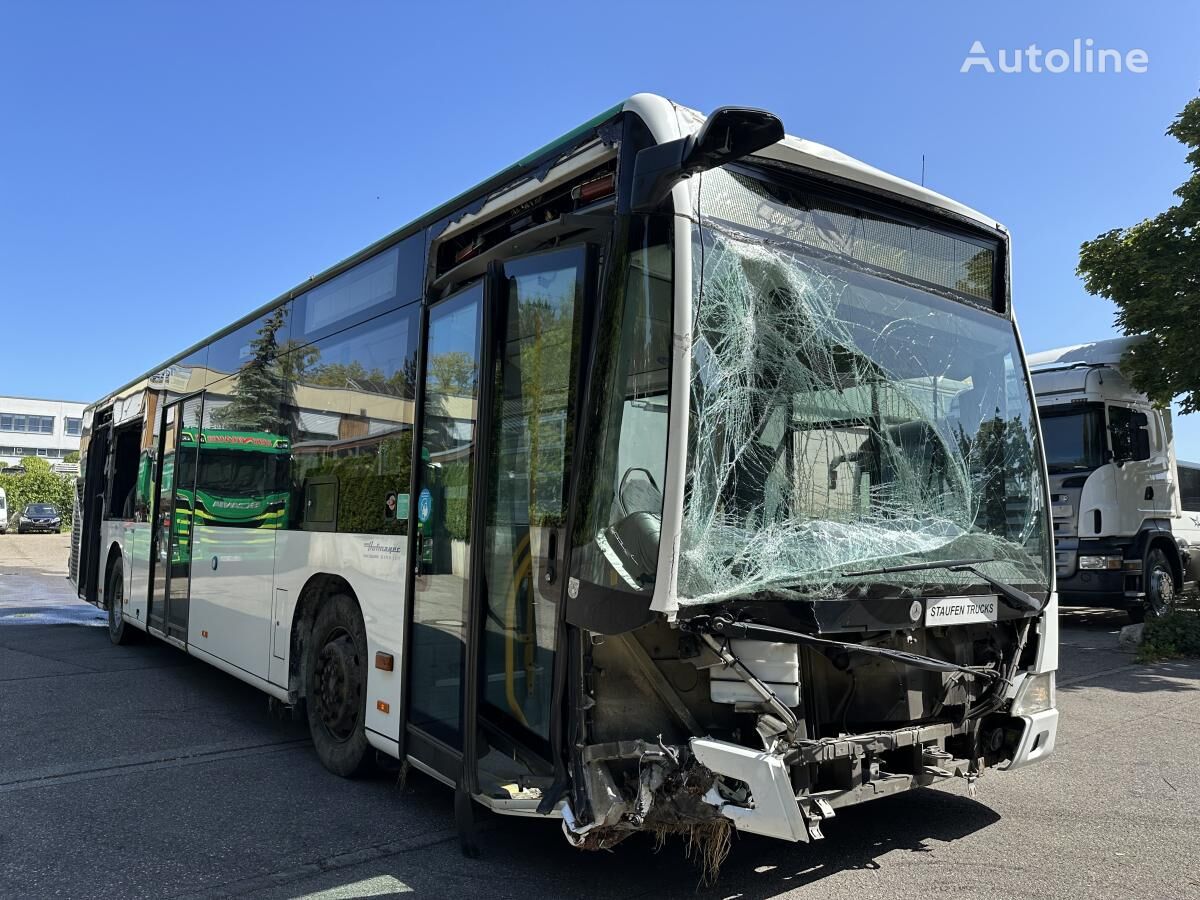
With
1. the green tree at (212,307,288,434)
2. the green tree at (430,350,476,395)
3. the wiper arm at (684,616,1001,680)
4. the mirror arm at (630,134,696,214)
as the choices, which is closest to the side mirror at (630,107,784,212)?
the mirror arm at (630,134,696,214)

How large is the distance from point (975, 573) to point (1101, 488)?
9788 millimetres

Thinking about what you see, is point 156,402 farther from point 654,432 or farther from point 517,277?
point 654,432

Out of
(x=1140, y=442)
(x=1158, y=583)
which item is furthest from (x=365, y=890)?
(x=1158, y=583)

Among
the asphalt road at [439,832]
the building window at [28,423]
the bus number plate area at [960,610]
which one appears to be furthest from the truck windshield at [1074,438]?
the building window at [28,423]

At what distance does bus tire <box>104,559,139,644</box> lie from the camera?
10.8 meters

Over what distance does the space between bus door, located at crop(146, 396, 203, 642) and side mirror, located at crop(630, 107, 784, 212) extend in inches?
244

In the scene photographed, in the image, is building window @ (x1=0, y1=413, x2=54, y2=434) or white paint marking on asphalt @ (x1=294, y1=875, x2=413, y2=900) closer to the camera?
white paint marking on asphalt @ (x1=294, y1=875, x2=413, y2=900)

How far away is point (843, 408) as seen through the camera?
3.91 m

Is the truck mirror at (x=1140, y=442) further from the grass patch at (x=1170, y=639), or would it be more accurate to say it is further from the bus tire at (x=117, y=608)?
the bus tire at (x=117, y=608)

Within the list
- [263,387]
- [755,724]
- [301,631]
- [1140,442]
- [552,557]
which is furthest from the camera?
[1140,442]

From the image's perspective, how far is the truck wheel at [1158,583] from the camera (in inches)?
495

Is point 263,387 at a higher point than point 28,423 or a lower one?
lower

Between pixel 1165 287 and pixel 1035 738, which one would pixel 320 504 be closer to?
pixel 1035 738

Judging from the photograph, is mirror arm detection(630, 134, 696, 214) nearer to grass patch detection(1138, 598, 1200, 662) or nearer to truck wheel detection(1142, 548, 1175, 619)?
grass patch detection(1138, 598, 1200, 662)
